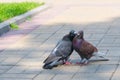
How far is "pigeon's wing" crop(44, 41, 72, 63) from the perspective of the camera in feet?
22.0

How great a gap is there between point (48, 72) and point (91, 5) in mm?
7321

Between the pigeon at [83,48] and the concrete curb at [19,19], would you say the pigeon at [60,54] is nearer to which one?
the pigeon at [83,48]

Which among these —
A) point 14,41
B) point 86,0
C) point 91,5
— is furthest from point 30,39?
point 86,0

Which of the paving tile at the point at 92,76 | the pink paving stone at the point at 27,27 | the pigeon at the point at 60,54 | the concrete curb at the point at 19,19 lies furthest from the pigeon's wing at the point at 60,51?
the concrete curb at the point at 19,19

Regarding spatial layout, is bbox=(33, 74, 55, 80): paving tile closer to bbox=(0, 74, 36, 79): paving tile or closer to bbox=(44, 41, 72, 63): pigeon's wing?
bbox=(0, 74, 36, 79): paving tile

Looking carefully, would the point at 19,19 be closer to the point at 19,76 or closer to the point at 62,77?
the point at 19,76

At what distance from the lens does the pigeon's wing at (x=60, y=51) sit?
264 inches

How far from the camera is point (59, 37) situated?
29.8ft

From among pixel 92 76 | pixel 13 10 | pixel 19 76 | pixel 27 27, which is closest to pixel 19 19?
pixel 27 27

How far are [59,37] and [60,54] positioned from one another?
7.75 feet

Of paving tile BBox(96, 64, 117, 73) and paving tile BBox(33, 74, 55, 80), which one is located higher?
paving tile BBox(33, 74, 55, 80)

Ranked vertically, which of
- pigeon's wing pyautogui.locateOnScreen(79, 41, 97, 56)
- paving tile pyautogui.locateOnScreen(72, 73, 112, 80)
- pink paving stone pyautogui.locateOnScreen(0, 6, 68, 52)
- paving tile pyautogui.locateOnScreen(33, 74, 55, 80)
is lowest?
paving tile pyautogui.locateOnScreen(72, 73, 112, 80)

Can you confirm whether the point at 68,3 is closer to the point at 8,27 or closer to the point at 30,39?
the point at 8,27

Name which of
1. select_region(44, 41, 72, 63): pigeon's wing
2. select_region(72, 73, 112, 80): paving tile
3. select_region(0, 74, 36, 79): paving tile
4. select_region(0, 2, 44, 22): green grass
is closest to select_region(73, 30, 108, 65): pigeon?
select_region(44, 41, 72, 63): pigeon's wing
